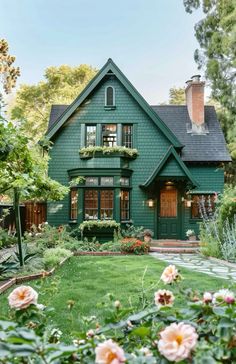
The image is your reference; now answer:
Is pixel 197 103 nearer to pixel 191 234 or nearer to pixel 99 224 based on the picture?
pixel 191 234

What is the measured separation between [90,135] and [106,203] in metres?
3.23

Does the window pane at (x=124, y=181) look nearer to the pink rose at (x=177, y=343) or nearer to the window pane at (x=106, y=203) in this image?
the window pane at (x=106, y=203)

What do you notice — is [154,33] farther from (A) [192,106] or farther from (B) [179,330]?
(B) [179,330]

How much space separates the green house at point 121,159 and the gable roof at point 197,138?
87mm

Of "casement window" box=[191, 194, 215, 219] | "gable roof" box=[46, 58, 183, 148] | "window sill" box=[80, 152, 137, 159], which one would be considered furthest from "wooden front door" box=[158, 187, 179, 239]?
"window sill" box=[80, 152, 137, 159]

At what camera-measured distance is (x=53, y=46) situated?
28.7 m

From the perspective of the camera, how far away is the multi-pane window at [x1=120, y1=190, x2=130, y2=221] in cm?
1536

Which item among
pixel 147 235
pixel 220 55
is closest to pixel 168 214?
pixel 147 235

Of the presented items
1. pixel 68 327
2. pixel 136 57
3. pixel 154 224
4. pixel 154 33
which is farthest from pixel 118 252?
pixel 136 57

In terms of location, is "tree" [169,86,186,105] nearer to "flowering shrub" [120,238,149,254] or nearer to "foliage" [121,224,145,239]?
"foliage" [121,224,145,239]

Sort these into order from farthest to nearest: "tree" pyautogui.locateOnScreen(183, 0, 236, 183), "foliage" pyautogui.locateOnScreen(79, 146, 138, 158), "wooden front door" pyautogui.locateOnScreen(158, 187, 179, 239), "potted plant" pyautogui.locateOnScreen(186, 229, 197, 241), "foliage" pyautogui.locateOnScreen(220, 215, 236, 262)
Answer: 1. "tree" pyautogui.locateOnScreen(183, 0, 236, 183)
2. "wooden front door" pyautogui.locateOnScreen(158, 187, 179, 239)
3. "potted plant" pyautogui.locateOnScreen(186, 229, 197, 241)
4. "foliage" pyautogui.locateOnScreen(79, 146, 138, 158)
5. "foliage" pyautogui.locateOnScreen(220, 215, 236, 262)

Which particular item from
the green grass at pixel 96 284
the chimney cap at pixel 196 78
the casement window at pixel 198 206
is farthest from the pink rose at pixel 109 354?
the chimney cap at pixel 196 78

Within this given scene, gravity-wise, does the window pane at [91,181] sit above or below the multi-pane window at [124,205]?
above

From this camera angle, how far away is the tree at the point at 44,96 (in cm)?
2733
